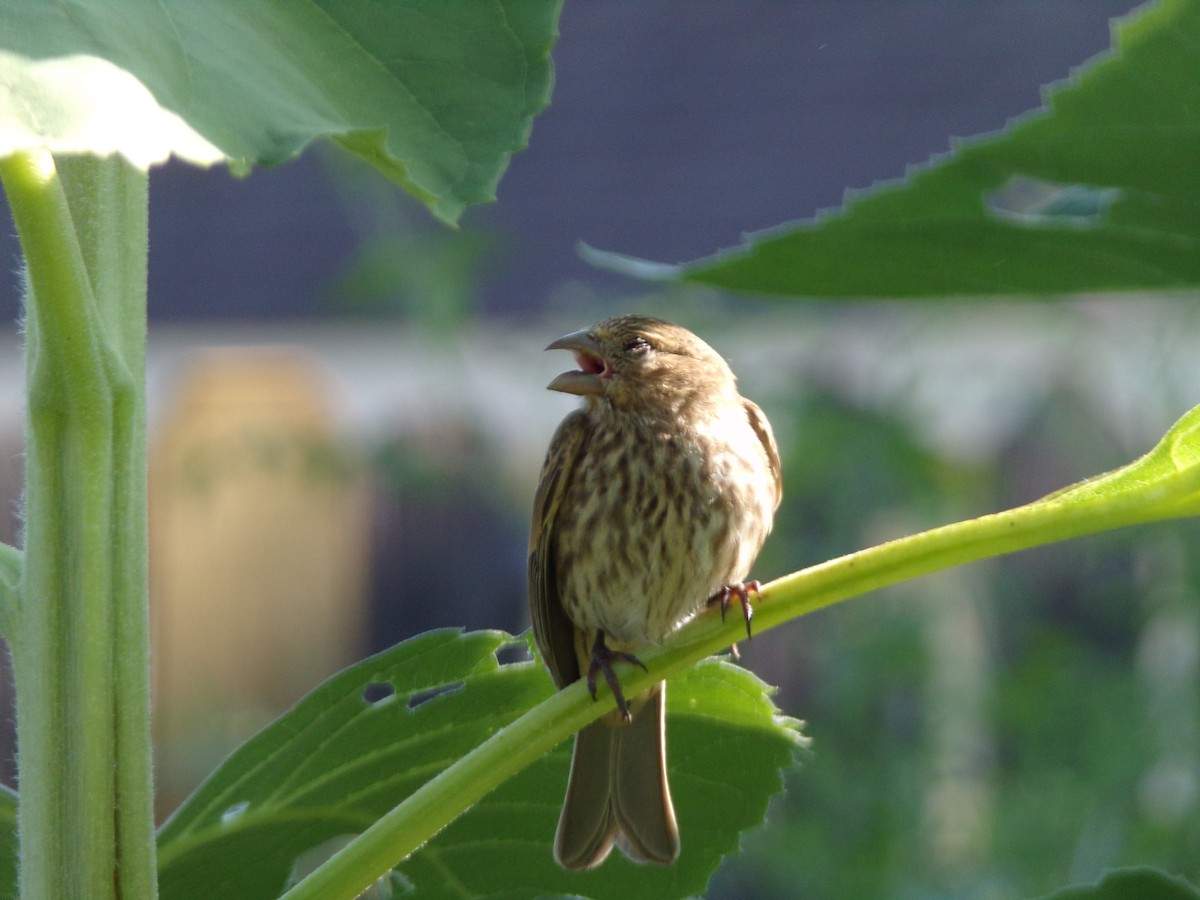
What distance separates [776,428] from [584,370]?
10.3 ft

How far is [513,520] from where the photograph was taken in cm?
796

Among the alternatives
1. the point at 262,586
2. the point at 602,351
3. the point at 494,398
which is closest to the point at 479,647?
the point at 602,351

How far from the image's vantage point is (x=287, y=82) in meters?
1.04

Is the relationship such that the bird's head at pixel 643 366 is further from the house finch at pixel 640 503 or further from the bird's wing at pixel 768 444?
the bird's wing at pixel 768 444

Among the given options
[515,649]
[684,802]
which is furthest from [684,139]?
[684,802]

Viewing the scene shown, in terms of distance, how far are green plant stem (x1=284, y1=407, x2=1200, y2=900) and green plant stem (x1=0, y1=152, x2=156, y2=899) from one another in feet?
0.50

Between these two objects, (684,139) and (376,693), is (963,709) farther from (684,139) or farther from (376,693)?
(684,139)

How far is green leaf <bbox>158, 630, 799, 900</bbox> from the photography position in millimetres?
1405

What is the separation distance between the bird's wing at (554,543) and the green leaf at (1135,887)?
1681 millimetres

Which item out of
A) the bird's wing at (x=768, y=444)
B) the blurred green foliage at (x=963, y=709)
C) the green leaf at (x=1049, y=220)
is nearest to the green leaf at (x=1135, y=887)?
the green leaf at (x=1049, y=220)

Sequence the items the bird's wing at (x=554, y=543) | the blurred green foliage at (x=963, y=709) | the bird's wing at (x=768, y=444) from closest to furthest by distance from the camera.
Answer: the bird's wing at (x=554, y=543) → the bird's wing at (x=768, y=444) → the blurred green foliage at (x=963, y=709)

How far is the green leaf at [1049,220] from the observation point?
1267 mm

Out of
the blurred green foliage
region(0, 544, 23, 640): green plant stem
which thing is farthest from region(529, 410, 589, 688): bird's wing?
the blurred green foliage

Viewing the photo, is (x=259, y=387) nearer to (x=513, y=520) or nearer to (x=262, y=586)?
(x=262, y=586)
